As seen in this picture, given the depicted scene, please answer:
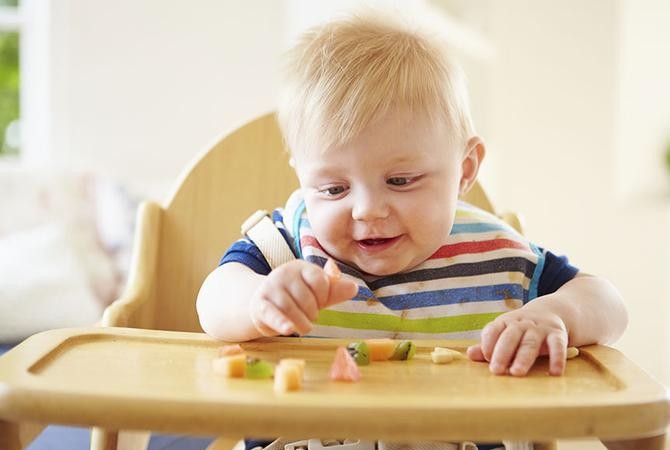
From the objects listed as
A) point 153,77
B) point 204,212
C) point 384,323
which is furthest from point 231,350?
point 153,77

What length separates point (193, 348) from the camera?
786 mm

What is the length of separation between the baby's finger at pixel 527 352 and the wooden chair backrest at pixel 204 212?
20.8 inches

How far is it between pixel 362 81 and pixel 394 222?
0.15 metres

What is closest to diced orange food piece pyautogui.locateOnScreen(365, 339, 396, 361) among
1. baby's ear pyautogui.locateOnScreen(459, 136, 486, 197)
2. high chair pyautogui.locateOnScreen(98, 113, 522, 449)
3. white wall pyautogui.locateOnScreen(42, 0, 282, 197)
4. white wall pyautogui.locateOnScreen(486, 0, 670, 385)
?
baby's ear pyautogui.locateOnScreen(459, 136, 486, 197)

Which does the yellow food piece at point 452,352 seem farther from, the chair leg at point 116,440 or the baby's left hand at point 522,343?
the chair leg at point 116,440

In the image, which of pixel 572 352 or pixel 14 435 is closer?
pixel 14 435

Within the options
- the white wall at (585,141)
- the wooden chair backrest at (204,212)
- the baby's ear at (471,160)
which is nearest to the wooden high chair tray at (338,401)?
the baby's ear at (471,160)

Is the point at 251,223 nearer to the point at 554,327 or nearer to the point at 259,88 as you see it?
the point at 554,327

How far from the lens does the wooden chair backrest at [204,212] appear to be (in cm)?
121

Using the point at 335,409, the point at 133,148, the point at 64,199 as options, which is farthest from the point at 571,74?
the point at 335,409

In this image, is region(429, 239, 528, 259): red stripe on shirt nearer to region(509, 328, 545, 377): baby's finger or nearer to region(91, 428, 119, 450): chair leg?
region(509, 328, 545, 377): baby's finger

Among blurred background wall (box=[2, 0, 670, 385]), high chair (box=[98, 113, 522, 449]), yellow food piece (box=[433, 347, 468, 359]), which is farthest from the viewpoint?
blurred background wall (box=[2, 0, 670, 385])

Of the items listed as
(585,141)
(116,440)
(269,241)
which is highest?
(269,241)

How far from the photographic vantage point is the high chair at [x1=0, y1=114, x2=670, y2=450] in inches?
22.0
